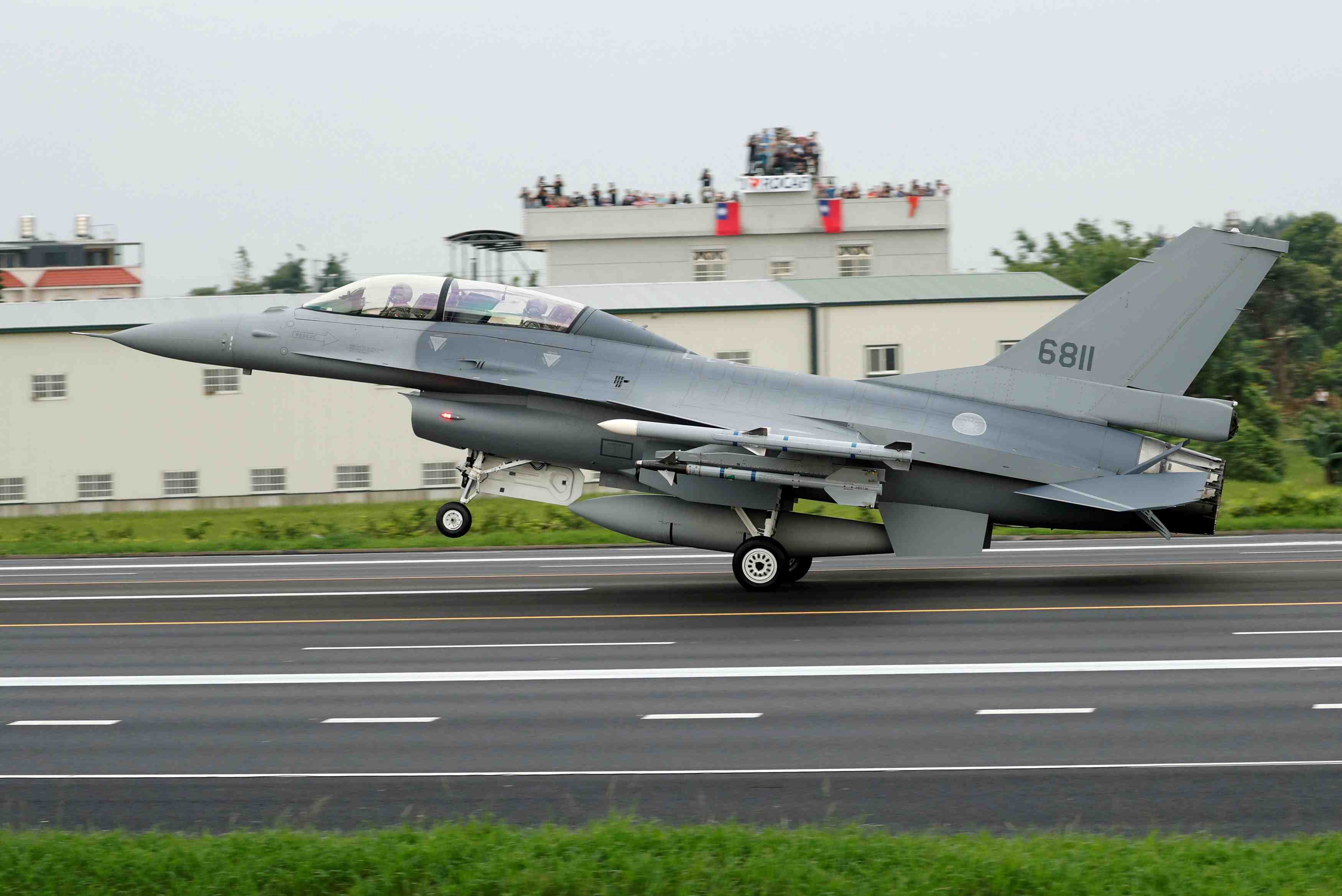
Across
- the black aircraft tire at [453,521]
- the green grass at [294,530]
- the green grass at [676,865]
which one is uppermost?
the black aircraft tire at [453,521]

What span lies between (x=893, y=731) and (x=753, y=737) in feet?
3.81

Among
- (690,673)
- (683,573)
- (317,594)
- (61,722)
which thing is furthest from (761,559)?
(61,722)

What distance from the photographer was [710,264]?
163 feet

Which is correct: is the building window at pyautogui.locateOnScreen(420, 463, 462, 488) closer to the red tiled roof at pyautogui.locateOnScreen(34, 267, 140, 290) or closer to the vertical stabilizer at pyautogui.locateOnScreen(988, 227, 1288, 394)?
the vertical stabilizer at pyautogui.locateOnScreen(988, 227, 1288, 394)

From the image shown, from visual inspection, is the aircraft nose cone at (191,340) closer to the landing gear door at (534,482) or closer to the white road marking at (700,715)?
the landing gear door at (534,482)

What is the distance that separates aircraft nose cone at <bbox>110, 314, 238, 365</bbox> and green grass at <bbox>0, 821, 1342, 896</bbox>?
11633mm

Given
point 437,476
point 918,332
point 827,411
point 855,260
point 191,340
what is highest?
point 855,260

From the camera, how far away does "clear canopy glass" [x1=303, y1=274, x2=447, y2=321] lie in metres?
18.1

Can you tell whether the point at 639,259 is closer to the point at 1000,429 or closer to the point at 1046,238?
the point at 1046,238

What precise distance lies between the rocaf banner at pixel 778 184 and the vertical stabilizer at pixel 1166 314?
3205cm

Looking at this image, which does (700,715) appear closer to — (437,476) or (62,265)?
(437,476)

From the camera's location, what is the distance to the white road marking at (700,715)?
36.9 ft

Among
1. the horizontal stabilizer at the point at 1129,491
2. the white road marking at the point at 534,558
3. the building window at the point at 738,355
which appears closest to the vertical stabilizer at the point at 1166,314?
the horizontal stabilizer at the point at 1129,491

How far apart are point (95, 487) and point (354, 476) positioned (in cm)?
659
